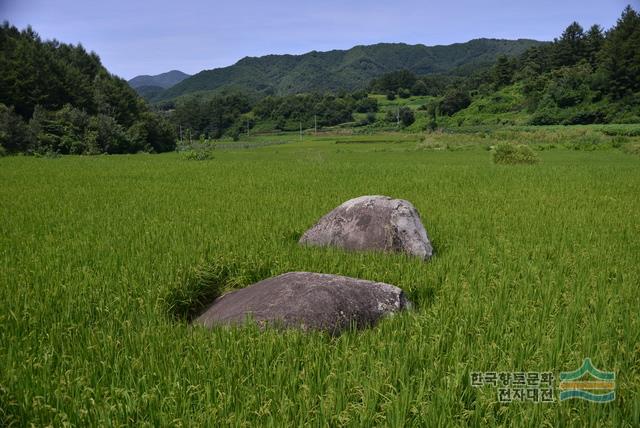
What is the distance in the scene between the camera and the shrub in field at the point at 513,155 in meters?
23.9

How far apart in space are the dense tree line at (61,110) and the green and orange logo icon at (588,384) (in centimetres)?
4523

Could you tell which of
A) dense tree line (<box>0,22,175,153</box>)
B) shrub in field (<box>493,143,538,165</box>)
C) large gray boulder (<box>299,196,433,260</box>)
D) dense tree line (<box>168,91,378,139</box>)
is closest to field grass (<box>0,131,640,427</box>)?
large gray boulder (<box>299,196,433,260</box>)

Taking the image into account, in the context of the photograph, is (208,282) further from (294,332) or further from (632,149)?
(632,149)

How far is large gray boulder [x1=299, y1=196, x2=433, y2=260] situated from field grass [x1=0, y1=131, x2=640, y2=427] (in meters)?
0.51

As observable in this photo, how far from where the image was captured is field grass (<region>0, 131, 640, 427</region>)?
245 centimetres

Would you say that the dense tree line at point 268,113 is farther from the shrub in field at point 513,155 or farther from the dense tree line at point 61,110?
the shrub in field at point 513,155

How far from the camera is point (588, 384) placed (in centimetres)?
272

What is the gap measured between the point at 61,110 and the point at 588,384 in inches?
2187

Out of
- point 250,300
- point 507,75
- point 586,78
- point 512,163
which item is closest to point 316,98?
point 507,75

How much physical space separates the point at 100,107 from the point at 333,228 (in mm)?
64987

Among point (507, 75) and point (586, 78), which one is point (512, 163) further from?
point (507, 75)

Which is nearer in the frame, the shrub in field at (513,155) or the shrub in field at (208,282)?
the shrub in field at (208,282)

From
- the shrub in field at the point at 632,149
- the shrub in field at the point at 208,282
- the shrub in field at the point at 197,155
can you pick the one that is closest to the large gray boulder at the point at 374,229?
the shrub in field at the point at 208,282

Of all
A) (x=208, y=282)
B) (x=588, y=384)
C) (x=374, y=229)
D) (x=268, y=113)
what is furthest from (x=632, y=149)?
(x=268, y=113)
